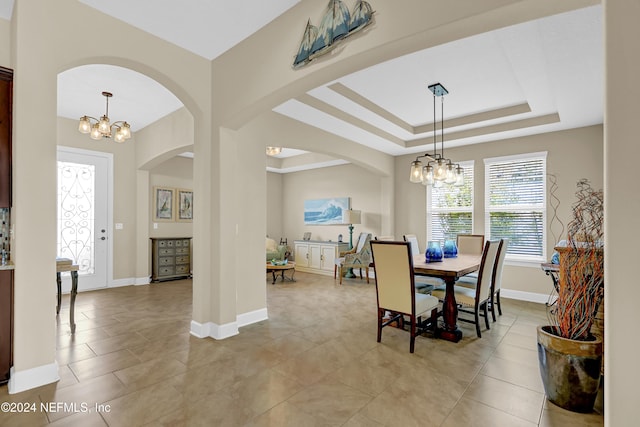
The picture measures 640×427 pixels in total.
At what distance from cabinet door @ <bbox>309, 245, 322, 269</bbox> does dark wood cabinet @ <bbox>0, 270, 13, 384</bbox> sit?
18.0 ft

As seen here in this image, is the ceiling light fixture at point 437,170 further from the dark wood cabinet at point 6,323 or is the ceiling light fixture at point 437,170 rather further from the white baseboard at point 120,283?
the white baseboard at point 120,283

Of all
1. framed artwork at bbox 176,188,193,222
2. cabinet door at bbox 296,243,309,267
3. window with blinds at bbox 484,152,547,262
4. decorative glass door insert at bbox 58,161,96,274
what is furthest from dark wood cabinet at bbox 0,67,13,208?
window with blinds at bbox 484,152,547,262

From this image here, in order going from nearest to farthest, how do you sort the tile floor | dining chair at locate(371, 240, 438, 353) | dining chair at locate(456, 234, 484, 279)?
the tile floor → dining chair at locate(371, 240, 438, 353) → dining chair at locate(456, 234, 484, 279)

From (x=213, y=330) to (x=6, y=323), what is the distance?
1631 millimetres

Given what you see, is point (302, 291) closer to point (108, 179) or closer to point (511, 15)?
point (108, 179)

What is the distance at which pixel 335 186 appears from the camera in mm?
7676

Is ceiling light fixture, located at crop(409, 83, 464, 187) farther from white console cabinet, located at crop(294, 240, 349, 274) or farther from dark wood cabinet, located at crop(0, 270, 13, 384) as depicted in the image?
dark wood cabinet, located at crop(0, 270, 13, 384)

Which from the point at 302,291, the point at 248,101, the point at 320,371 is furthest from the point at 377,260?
the point at 302,291

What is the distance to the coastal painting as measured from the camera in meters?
7.48

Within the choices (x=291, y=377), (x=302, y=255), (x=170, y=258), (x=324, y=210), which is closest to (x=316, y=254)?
(x=302, y=255)

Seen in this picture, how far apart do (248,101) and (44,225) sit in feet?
6.28

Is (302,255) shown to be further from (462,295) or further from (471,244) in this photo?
(462,295)

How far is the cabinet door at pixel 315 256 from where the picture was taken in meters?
7.30

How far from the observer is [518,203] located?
5043 mm
